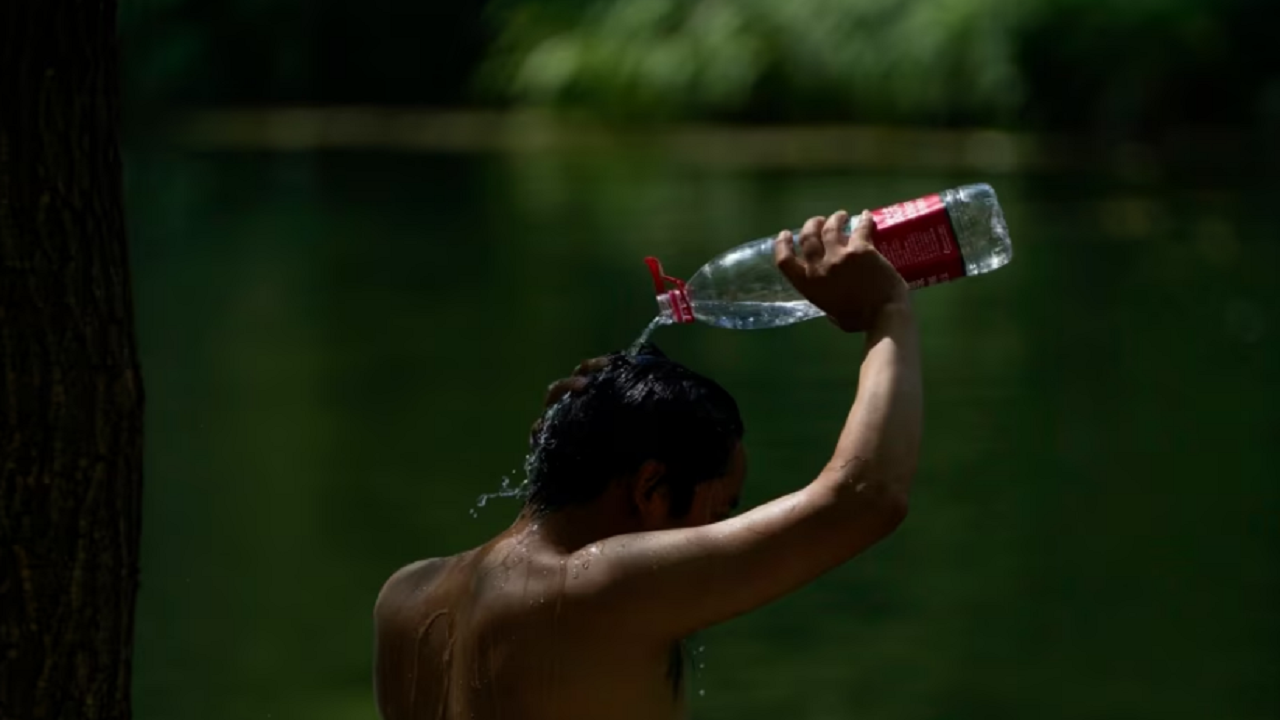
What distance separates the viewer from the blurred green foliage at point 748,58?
19.2 m

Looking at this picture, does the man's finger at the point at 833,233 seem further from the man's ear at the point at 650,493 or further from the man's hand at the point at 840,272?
the man's ear at the point at 650,493

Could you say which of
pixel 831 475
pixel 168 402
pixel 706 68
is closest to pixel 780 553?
pixel 831 475

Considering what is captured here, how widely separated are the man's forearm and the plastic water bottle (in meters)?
0.18

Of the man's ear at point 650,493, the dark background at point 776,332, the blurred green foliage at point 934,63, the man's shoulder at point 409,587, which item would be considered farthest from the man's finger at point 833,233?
the blurred green foliage at point 934,63

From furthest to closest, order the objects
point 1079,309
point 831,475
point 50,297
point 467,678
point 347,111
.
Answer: point 347,111 < point 1079,309 < point 50,297 < point 467,678 < point 831,475

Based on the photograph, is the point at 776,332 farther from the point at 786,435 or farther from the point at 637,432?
the point at 637,432

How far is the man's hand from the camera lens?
8.24 ft

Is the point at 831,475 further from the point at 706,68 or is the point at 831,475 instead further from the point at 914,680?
the point at 706,68

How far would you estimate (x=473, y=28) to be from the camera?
1024 inches

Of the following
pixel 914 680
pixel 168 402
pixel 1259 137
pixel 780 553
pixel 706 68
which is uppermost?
pixel 706 68

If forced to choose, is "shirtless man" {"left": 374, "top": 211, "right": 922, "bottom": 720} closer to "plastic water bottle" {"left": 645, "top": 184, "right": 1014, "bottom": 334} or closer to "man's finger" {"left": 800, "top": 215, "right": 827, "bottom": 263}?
"man's finger" {"left": 800, "top": 215, "right": 827, "bottom": 263}

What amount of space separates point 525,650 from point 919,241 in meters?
0.67

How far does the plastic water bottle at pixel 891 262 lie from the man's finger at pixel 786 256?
3 centimetres

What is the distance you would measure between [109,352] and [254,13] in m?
22.9
